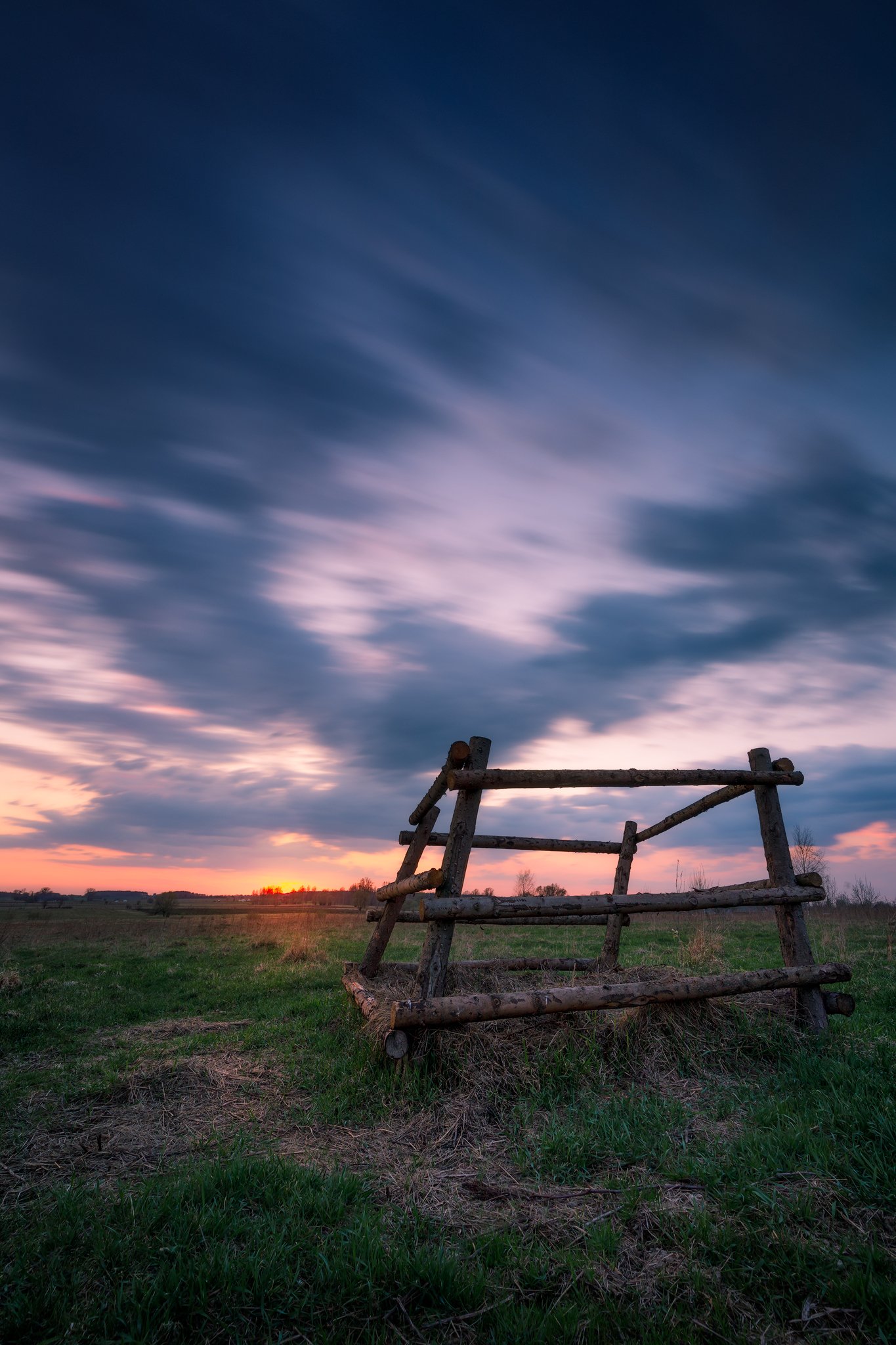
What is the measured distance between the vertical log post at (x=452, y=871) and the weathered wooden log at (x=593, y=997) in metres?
0.21

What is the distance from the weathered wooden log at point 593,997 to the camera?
5.43 m

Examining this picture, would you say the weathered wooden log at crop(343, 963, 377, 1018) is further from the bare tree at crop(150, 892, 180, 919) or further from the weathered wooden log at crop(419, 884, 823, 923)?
the bare tree at crop(150, 892, 180, 919)

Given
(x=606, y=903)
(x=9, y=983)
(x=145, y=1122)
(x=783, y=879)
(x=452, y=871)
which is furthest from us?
(x=9, y=983)

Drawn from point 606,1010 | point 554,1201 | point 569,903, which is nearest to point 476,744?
point 569,903

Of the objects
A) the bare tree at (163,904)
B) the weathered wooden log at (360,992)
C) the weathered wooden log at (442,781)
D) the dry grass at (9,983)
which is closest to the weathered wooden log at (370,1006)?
the weathered wooden log at (360,992)

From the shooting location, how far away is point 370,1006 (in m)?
6.88

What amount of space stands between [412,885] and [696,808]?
3683 mm

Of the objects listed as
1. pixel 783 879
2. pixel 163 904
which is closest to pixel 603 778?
pixel 783 879

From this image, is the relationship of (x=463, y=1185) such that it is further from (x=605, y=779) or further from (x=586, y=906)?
(x=605, y=779)

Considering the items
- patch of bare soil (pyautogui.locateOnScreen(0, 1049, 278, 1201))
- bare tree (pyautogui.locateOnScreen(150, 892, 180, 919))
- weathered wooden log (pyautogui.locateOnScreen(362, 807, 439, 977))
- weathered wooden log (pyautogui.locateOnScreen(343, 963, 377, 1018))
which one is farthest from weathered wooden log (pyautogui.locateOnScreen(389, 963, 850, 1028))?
bare tree (pyautogui.locateOnScreen(150, 892, 180, 919))

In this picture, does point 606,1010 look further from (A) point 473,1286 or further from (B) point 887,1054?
(A) point 473,1286

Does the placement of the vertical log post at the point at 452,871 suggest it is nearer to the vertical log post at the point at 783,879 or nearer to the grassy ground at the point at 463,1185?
the grassy ground at the point at 463,1185

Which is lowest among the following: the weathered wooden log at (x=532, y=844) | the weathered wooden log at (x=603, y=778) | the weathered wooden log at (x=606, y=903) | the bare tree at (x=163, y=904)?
the bare tree at (x=163, y=904)

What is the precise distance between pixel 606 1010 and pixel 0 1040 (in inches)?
286
